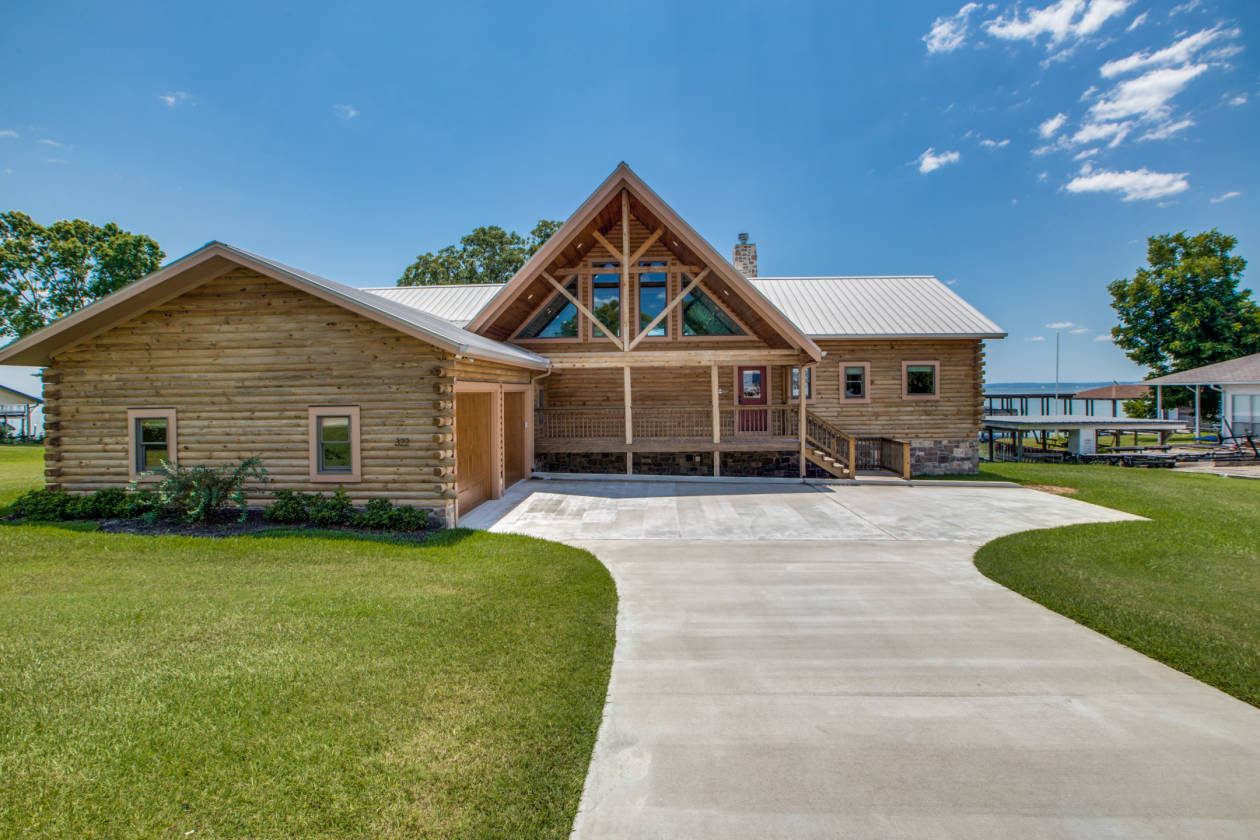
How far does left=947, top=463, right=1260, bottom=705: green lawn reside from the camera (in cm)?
536

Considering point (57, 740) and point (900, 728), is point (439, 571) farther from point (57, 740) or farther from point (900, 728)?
point (900, 728)

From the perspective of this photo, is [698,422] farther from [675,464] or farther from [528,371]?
[528,371]

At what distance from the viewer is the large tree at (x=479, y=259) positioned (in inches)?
1592

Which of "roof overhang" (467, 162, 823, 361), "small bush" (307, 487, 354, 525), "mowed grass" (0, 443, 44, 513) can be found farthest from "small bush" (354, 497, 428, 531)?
Answer: "mowed grass" (0, 443, 44, 513)

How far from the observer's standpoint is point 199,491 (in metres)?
9.99

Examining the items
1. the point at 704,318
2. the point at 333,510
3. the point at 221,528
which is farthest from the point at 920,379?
the point at 221,528

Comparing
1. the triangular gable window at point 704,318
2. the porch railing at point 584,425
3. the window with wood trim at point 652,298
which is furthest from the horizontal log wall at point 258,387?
the triangular gable window at point 704,318

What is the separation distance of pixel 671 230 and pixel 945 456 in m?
11.8

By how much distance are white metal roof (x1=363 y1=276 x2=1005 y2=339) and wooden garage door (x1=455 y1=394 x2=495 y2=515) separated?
724cm

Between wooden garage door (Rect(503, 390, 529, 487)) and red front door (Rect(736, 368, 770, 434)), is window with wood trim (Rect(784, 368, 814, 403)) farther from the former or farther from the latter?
wooden garage door (Rect(503, 390, 529, 487))

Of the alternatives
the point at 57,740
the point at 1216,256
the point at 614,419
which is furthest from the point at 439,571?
the point at 1216,256

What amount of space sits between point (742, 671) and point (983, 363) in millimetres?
18047

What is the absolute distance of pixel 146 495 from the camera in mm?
10594

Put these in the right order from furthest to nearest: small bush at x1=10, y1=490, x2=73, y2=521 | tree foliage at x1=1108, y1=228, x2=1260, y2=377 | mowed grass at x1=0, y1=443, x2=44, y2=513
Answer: tree foliage at x1=1108, y1=228, x2=1260, y2=377 → mowed grass at x1=0, y1=443, x2=44, y2=513 → small bush at x1=10, y1=490, x2=73, y2=521
